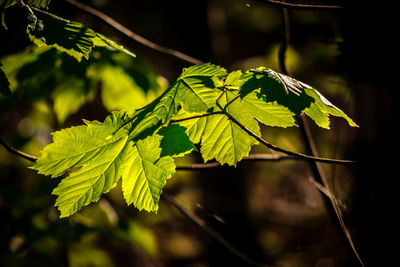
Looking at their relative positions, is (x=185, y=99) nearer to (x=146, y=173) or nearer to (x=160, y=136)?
(x=160, y=136)

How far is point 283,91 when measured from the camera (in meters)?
0.68

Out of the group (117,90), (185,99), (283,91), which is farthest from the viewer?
(117,90)

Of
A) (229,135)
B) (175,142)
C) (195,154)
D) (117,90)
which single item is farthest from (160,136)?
(195,154)

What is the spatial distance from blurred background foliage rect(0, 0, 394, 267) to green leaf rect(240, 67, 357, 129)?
39 cm

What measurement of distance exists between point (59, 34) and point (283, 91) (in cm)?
70

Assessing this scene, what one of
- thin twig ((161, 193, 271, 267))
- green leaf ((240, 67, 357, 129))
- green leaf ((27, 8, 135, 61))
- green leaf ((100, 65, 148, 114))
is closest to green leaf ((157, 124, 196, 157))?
green leaf ((240, 67, 357, 129))

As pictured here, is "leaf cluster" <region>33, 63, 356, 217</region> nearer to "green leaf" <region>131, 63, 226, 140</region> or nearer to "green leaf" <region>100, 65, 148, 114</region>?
"green leaf" <region>131, 63, 226, 140</region>

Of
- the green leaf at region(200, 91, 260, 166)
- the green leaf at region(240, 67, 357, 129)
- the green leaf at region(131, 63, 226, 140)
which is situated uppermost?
the green leaf at region(240, 67, 357, 129)

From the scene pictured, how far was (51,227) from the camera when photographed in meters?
2.02

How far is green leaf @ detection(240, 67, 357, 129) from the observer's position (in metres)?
0.67

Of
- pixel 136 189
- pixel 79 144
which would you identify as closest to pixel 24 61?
pixel 79 144

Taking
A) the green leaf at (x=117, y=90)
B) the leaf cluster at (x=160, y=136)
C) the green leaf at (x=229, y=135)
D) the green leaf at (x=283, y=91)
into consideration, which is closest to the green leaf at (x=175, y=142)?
the leaf cluster at (x=160, y=136)

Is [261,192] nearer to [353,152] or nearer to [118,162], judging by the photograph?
[353,152]

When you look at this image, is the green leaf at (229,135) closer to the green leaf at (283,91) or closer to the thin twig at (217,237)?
the green leaf at (283,91)
